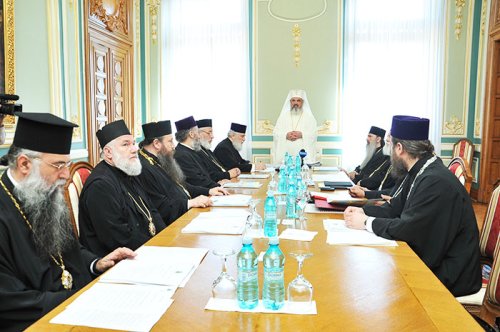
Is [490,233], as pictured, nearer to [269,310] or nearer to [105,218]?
[269,310]

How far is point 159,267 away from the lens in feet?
5.62

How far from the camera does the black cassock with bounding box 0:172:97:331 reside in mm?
1567

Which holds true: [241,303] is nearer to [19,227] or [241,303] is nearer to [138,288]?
[138,288]

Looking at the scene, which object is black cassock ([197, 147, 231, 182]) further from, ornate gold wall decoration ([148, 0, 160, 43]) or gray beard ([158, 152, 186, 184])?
ornate gold wall decoration ([148, 0, 160, 43])

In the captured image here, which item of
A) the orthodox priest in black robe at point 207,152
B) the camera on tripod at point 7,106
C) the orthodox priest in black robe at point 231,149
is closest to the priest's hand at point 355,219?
the camera on tripod at point 7,106

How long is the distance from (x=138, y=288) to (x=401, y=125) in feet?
5.84

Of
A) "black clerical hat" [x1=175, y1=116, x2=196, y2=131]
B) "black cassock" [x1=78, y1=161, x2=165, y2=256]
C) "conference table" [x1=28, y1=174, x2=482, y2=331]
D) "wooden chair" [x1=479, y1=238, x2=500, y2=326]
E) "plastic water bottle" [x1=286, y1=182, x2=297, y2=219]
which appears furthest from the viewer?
"black clerical hat" [x1=175, y1=116, x2=196, y2=131]

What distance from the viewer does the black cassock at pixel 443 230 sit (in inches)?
88.0

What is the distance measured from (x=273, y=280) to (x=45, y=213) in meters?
1.07

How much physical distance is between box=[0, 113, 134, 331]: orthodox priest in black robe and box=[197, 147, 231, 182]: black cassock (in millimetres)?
3392

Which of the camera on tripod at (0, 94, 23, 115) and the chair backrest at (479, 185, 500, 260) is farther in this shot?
Answer: the camera on tripod at (0, 94, 23, 115)

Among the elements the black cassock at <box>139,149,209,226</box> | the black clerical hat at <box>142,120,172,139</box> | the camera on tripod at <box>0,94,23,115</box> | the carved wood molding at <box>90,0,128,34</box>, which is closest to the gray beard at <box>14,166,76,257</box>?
the black cassock at <box>139,149,209,226</box>

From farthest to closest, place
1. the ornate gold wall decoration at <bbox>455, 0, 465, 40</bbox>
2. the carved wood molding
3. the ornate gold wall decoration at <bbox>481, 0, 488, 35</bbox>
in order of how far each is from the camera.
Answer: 1. the ornate gold wall decoration at <bbox>455, 0, 465, 40</bbox>
2. the ornate gold wall decoration at <bbox>481, 0, 488, 35</bbox>
3. the carved wood molding

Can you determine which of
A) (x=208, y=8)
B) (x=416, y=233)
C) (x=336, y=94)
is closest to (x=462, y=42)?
(x=336, y=94)
